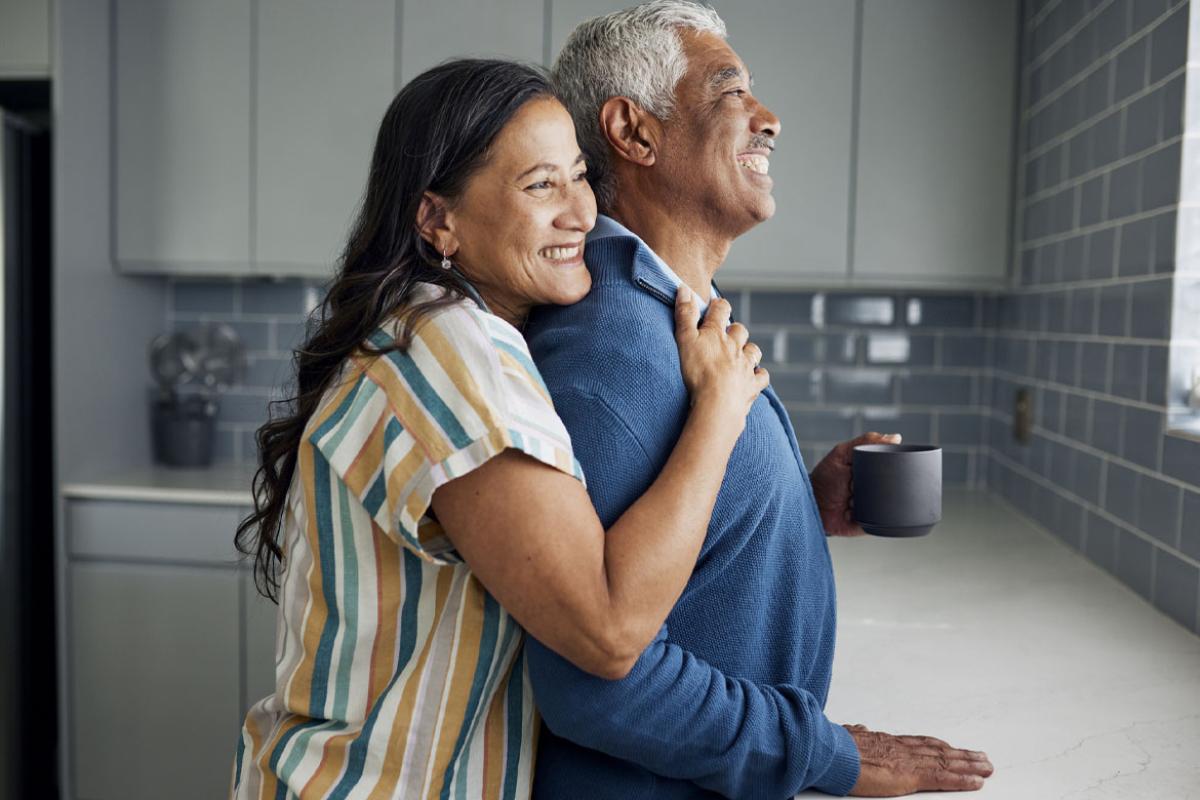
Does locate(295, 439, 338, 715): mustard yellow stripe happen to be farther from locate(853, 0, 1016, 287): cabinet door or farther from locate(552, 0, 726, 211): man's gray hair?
locate(853, 0, 1016, 287): cabinet door

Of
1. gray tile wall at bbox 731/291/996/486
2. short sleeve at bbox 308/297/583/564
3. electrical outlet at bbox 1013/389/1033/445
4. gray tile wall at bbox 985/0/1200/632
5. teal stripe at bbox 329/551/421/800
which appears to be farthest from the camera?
gray tile wall at bbox 731/291/996/486

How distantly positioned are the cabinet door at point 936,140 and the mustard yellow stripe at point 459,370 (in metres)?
2.01

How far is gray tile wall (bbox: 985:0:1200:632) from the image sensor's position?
1665 millimetres

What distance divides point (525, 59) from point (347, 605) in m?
1.90

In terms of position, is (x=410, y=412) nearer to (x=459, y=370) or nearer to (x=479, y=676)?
(x=459, y=370)

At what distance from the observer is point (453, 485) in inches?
32.9

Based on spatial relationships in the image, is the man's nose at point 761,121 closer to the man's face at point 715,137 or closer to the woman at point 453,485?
the man's face at point 715,137

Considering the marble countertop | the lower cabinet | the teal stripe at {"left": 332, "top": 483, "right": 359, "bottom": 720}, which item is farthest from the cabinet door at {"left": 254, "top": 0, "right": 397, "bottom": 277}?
the teal stripe at {"left": 332, "top": 483, "right": 359, "bottom": 720}

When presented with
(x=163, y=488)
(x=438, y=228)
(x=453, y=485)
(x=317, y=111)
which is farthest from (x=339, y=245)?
(x=453, y=485)

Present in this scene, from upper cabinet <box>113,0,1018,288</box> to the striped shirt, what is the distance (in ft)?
6.26

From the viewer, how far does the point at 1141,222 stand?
1778 mm

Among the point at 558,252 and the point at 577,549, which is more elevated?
the point at 558,252

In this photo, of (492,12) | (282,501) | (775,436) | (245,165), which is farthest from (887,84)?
(282,501)

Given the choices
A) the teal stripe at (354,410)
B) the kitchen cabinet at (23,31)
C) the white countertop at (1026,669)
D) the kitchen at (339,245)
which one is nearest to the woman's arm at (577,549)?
the teal stripe at (354,410)
